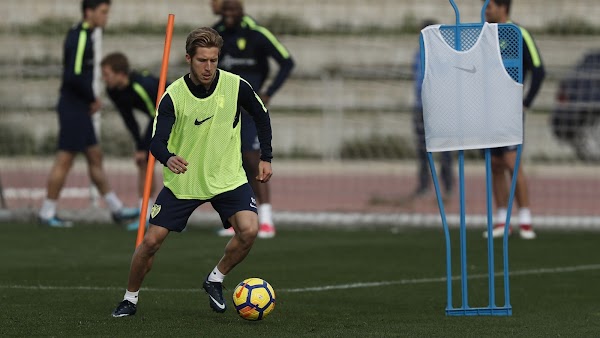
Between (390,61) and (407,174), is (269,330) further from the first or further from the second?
(390,61)

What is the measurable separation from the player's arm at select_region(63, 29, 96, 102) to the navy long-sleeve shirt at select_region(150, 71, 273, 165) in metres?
5.63

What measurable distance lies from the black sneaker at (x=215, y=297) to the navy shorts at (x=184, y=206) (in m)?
0.40

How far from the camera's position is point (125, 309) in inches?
299

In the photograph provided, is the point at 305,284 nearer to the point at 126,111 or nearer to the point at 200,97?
the point at 200,97

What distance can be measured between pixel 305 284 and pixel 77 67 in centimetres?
465

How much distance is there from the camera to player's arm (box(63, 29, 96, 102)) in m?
13.0

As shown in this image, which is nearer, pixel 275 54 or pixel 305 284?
pixel 305 284

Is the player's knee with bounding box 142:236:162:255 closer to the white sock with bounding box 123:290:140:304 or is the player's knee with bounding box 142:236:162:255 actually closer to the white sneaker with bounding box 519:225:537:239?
the white sock with bounding box 123:290:140:304

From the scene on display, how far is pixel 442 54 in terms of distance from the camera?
24.3ft

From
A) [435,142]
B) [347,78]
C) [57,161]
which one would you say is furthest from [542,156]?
[435,142]

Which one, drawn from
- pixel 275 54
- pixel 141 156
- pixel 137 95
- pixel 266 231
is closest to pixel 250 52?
pixel 275 54

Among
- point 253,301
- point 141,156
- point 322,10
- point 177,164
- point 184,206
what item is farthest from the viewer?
point 322,10

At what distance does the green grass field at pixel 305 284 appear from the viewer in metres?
7.30

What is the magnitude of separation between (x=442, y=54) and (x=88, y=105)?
6581mm
